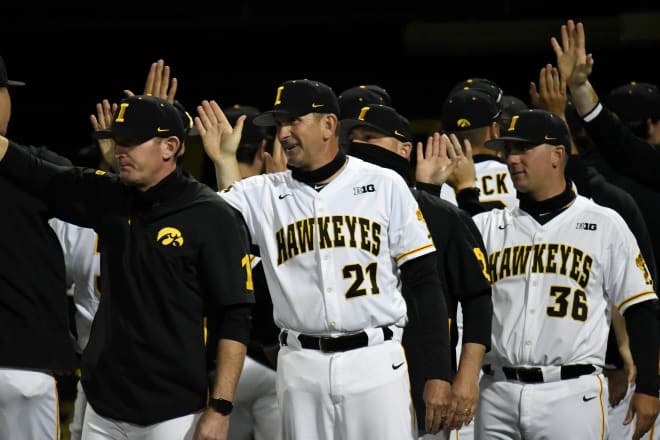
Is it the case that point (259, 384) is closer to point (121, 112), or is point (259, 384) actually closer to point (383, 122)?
point (383, 122)

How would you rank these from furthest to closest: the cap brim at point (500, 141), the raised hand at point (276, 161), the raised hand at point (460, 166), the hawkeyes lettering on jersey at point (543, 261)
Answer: the raised hand at point (276, 161) → the raised hand at point (460, 166) → the cap brim at point (500, 141) → the hawkeyes lettering on jersey at point (543, 261)

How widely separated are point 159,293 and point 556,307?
1730 millimetres

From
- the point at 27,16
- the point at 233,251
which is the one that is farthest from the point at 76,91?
the point at 233,251

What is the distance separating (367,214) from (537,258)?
0.96m

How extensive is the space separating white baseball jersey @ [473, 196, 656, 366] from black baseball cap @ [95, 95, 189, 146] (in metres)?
1.62

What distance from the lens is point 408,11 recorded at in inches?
393


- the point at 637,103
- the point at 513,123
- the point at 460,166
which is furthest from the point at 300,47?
the point at 513,123

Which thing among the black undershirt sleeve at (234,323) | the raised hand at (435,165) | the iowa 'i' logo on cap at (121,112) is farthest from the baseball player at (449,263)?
the iowa 'i' logo on cap at (121,112)

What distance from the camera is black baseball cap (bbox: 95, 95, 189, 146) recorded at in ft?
11.8

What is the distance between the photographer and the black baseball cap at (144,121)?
3605 mm

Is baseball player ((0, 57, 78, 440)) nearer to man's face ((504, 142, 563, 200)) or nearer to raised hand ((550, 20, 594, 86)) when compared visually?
man's face ((504, 142, 563, 200))

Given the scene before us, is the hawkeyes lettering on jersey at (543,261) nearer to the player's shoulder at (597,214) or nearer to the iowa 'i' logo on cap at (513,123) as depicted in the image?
the player's shoulder at (597,214)

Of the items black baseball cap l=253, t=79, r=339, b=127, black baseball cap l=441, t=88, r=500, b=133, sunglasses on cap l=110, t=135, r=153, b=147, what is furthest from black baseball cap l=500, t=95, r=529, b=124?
sunglasses on cap l=110, t=135, r=153, b=147

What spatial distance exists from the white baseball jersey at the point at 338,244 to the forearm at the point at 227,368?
1.38 feet
